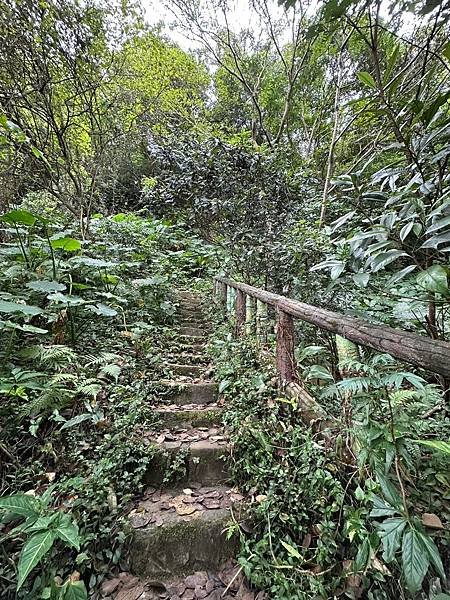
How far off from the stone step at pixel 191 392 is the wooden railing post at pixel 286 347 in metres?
0.83

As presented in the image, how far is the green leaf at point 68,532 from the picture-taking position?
133 centimetres

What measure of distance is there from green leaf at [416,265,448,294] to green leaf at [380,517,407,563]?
0.82 m

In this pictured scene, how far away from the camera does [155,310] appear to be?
4.27 meters

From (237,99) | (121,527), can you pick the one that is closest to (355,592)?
(121,527)

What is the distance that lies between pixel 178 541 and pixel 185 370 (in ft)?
5.46

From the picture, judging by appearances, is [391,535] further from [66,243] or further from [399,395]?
[66,243]

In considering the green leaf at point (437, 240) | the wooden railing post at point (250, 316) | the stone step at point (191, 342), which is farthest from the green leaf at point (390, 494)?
the stone step at point (191, 342)

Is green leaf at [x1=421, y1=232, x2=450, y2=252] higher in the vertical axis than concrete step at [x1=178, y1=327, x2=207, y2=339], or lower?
higher

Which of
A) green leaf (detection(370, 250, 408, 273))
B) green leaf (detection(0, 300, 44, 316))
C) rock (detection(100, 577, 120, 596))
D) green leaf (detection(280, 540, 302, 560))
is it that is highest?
green leaf (detection(370, 250, 408, 273))

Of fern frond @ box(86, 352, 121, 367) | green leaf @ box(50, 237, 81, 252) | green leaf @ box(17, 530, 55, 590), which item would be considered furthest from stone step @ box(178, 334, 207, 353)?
green leaf @ box(17, 530, 55, 590)

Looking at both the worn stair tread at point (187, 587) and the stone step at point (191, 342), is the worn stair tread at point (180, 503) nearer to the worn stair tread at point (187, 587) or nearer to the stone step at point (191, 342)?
the worn stair tread at point (187, 587)

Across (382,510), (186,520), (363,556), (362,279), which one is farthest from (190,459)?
(362,279)

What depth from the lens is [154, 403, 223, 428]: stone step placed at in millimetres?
2463

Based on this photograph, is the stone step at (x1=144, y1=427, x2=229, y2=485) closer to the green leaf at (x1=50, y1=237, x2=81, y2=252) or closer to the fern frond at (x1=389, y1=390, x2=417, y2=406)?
the fern frond at (x1=389, y1=390, x2=417, y2=406)
